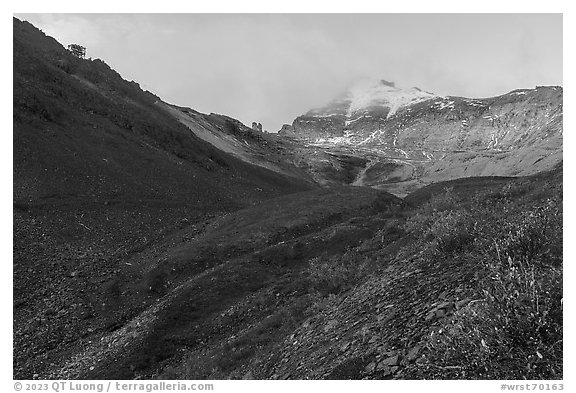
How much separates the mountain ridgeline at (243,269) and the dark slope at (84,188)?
20 cm

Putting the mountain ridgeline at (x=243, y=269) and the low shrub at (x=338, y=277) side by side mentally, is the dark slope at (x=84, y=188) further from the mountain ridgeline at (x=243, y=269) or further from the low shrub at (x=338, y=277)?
the low shrub at (x=338, y=277)

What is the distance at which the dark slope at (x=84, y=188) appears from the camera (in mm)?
25938

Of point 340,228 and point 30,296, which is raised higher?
point 340,228

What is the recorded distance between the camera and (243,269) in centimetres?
2680

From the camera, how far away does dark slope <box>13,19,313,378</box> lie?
25938 mm

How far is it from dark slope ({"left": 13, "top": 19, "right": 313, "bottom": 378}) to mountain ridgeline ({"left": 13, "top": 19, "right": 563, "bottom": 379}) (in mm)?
202

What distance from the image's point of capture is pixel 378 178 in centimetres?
18450

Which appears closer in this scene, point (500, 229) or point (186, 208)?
point (500, 229)

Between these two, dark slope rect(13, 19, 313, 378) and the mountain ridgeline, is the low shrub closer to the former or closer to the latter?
the mountain ridgeline

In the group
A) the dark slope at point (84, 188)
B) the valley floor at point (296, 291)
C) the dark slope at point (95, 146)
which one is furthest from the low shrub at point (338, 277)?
the dark slope at point (95, 146)

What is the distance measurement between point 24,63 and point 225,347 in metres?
65.9

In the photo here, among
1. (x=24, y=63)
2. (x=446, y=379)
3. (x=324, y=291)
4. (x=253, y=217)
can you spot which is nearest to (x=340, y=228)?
(x=253, y=217)

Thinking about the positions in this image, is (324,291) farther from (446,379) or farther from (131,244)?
(131,244)

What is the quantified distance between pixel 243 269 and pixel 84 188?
2675cm
